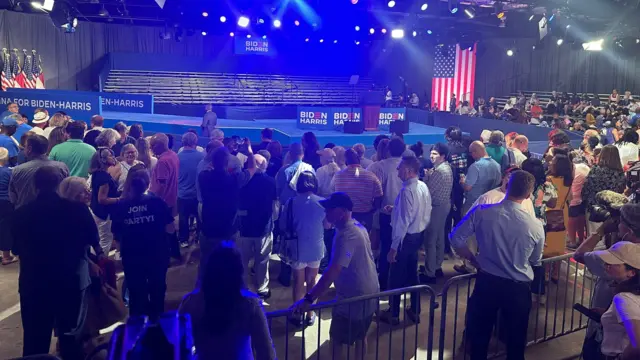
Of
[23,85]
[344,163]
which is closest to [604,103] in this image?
[344,163]

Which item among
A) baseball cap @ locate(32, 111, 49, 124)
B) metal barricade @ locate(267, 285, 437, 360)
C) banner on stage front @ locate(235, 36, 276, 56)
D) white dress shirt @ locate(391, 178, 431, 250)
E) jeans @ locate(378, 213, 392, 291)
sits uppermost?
banner on stage front @ locate(235, 36, 276, 56)

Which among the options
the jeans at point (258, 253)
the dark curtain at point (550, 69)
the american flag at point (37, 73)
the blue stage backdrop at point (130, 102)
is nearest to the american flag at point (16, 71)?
the american flag at point (37, 73)

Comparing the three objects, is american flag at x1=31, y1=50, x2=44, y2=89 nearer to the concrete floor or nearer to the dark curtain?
the concrete floor

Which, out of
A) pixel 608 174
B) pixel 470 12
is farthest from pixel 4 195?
pixel 470 12

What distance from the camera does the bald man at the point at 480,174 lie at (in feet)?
21.5

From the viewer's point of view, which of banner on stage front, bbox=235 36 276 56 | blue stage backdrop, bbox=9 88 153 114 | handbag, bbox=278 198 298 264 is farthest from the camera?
banner on stage front, bbox=235 36 276 56

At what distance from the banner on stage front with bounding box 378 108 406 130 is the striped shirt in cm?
1071

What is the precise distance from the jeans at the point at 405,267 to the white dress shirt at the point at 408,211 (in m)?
0.14

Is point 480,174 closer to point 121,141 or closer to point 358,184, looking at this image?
point 358,184

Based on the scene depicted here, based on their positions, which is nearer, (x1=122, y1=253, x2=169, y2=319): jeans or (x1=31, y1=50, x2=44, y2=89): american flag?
(x1=122, y1=253, x2=169, y2=319): jeans

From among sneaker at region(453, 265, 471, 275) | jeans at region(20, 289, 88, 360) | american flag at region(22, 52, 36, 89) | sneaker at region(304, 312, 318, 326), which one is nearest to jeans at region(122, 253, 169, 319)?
jeans at region(20, 289, 88, 360)

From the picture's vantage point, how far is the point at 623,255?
3133 millimetres

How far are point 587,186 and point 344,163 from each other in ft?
10.8

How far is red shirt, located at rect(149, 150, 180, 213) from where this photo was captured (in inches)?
259
